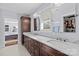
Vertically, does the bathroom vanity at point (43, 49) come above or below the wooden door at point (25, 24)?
below

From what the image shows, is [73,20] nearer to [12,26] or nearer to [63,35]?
[63,35]

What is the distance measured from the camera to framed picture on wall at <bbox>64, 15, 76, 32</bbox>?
2.26m

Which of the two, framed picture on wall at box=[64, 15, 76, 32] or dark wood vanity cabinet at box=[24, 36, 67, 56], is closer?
dark wood vanity cabinet at box=[24, 36, 67, 56]

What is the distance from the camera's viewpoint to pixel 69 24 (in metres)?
2.38

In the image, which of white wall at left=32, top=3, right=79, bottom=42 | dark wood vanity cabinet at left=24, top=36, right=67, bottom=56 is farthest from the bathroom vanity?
white wall at left=32, top=3, right=79, bottom=42

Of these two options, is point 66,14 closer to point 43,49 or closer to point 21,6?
point 43,49

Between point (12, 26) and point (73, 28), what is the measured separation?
22.1 ft

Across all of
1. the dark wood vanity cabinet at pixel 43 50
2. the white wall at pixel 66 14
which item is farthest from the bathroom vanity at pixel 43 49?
the white wall at pixel 66 14

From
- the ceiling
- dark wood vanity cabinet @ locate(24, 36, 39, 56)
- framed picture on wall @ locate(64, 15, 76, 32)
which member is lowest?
dark wood vanity cabinet @ locate(24, 36, 39, 56)

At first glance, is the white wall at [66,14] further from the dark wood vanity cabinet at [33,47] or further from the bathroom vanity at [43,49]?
the dark wood vanity cabinet at [33,47]

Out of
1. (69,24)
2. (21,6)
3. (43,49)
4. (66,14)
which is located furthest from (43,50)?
(21,6)

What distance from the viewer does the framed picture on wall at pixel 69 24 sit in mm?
2256

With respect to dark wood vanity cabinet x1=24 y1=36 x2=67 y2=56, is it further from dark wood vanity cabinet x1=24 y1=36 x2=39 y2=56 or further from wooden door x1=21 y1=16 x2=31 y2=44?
wooden door x1=21 y1=16 x2=31 y2=44

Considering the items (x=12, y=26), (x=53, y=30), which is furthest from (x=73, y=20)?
(x=12, y=26)
